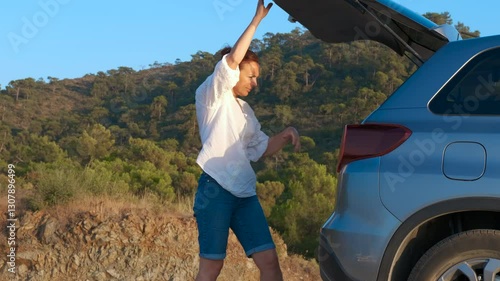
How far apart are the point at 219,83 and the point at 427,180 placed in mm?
1338

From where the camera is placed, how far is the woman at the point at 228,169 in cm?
409

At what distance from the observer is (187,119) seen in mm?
48469

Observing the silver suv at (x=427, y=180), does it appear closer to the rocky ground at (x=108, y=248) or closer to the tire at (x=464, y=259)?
the tire at (x=464, y=259)

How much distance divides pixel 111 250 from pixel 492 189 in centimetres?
668

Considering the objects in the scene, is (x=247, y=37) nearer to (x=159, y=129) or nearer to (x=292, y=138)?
(x=292, y=138)

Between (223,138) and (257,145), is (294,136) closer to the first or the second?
(257,145)

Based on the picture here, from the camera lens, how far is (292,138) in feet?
14.4

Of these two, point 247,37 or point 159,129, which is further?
point 159,129

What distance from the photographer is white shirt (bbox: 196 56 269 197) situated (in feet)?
13.6

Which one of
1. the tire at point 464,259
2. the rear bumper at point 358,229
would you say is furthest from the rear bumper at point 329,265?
the tire at point 464,259

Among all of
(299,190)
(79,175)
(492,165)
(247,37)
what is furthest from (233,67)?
(299,190)

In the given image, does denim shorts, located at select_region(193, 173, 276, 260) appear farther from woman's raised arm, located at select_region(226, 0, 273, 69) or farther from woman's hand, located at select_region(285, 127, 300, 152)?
woman's raised arm, located at select_region(226, 0, 273, 69)

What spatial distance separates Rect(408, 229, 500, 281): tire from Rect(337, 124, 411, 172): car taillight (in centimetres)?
52

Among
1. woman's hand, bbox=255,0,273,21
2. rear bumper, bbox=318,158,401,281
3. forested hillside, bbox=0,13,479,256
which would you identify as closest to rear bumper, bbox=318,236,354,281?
rear bumper, bbox=318,158,401,281
